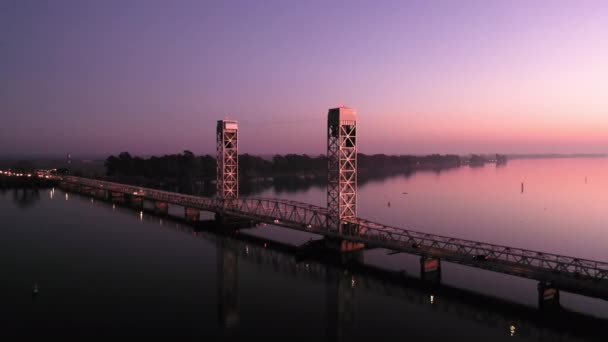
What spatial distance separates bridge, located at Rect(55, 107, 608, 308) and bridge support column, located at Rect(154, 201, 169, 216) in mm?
154

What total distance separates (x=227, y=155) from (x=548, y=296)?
42639mm

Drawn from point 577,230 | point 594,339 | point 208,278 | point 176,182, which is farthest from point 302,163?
point 594,339

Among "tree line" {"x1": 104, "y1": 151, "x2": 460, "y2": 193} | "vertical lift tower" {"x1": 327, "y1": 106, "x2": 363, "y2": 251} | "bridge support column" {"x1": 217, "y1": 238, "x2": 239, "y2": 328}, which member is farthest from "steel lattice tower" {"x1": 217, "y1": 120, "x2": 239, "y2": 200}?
"tree line" {"x1": 104, "y1": 151, "x2": 460, "y2": 193}

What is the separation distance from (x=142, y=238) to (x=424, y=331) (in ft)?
113

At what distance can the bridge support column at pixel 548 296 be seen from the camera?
2602 cm

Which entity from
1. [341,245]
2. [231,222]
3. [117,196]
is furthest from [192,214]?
[117,196]

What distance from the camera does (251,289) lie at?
31.8m

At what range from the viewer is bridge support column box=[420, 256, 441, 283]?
32.3 meters

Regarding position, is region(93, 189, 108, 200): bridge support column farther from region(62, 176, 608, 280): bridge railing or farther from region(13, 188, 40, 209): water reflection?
region(62, 176, 608, 280): bridge railing

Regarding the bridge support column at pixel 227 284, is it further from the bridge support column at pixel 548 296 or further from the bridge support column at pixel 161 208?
the bridge support column at pixel 161 208

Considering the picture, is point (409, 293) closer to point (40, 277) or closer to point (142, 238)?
point (40, 277)

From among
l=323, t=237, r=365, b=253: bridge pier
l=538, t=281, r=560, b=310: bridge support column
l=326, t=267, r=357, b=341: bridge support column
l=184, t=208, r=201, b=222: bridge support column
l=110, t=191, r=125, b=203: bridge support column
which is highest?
l=110, t=191, r=125, b=203: bridge support column

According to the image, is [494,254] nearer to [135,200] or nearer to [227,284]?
[227,284]

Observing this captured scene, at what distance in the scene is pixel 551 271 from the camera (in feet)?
84.9
